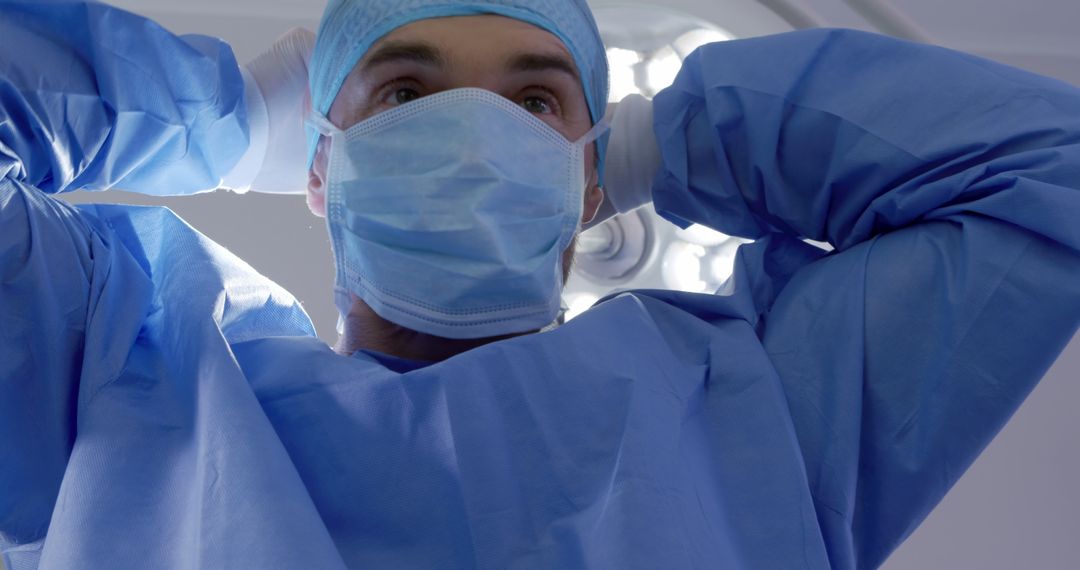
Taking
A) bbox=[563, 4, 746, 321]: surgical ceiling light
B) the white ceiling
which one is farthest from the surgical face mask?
the white ceiling

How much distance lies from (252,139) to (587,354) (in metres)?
0.55

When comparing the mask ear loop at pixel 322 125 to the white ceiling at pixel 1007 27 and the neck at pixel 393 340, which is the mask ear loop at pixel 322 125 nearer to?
the neck at pixel 393 340

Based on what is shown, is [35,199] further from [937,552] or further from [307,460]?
Result: [937,552]

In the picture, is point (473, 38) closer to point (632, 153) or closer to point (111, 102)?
point (632, 153)

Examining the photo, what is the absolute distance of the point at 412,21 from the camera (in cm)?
142

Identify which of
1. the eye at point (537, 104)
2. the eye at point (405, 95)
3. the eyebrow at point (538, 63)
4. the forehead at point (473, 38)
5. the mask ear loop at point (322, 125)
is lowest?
the mask ear loop at point (322, 125)

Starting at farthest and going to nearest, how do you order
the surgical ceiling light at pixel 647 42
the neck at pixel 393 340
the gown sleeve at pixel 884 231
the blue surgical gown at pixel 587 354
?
1. the surgical ceiling light at pixel 647 42
2. the neck at pixel 393 340
3. the gown sleeve at pixel 884 231
4. the blue surgical gown at pixel 587 354

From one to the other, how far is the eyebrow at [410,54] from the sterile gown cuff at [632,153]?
0.24 m

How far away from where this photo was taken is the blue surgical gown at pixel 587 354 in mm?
1088

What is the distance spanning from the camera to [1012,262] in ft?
4.01

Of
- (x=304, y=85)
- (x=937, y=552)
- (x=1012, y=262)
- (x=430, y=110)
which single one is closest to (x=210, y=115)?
(x=304, y=85)

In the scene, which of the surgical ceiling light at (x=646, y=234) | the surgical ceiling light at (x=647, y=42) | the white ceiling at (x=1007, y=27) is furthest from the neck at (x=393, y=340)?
the white ceiling at (x=1007, y=27)

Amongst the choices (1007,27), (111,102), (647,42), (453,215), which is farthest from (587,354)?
(1007,27)

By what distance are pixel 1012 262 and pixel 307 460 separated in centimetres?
71
